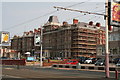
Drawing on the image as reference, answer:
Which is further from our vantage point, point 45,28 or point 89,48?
point 45,28

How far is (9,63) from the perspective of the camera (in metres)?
64.2

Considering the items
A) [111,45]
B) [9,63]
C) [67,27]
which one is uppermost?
[67,27]

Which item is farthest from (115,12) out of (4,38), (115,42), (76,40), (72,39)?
(72,39)

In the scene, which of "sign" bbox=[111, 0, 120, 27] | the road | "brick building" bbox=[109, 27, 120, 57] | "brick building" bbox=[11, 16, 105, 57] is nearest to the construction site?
"brick building" bbox=[11, 16, 105, 57]

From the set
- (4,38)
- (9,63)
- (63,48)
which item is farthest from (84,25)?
(4,38)

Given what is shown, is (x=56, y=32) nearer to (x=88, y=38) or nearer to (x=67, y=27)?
(x=67, y=27)

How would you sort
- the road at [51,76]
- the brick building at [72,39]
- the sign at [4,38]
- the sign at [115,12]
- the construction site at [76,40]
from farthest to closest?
the brick building at [72,39]
the construction site at [76,40]
the sign at [4,38]
the sign at [115,12]
the road at [51,76]

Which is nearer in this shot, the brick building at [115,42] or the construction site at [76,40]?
the brick building at [115,42]

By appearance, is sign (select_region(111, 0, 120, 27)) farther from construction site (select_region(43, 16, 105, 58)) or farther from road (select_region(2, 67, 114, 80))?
construction site (select_region(43, 16, 105, 58))

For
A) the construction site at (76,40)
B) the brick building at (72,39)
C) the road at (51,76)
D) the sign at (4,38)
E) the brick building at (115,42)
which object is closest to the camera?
the road at (51,76)

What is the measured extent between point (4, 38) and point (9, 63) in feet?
54.4

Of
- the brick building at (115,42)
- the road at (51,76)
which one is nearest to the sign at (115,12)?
the road at (51,76)

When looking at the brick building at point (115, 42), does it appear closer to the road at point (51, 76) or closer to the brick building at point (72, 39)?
the brick building at point (72, 39)

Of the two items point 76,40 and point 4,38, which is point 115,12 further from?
point 76,40
